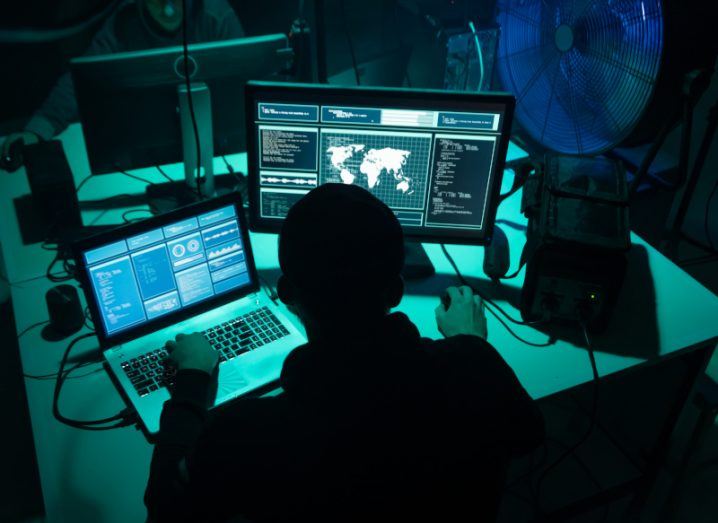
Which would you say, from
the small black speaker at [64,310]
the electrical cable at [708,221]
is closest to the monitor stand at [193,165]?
the small black speaker at [64,310]

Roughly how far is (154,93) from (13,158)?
2.05 ft

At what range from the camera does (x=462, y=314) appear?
152cm

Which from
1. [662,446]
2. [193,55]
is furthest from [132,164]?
[662,446]

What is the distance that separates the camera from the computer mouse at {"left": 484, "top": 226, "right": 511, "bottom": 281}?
1.69 metres

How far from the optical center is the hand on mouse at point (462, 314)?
148 cm

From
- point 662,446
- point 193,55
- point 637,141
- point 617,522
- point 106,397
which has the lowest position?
point 617,522

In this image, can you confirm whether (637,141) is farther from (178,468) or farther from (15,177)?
(15,177)

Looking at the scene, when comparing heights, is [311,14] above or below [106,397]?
above

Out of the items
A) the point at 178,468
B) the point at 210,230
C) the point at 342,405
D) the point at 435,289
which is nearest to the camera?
the point at 342,405

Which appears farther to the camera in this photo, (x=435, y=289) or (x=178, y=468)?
(x=435, y=289)

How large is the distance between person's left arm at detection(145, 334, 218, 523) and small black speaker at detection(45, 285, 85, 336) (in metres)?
0.28

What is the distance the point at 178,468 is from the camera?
1.11m

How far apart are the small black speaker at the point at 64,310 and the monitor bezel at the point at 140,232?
4.4 inches

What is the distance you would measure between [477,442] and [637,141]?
3.75 feet
